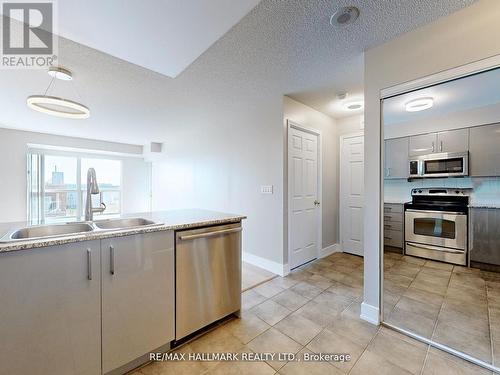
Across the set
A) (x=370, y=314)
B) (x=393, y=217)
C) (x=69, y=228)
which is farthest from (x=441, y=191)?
(x=69, y=228)

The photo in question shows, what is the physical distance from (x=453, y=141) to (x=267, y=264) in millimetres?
Result: 2529

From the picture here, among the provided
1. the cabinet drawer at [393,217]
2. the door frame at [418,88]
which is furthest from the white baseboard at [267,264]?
the cabinet drawer at [393,217]

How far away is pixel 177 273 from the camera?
1590 millimetres

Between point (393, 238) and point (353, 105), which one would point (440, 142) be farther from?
point (353, 105)

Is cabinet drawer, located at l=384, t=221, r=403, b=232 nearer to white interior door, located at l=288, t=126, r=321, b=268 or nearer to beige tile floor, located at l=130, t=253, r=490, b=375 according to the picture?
beige tile floor, located at l=130, t=253, r=490, b=375

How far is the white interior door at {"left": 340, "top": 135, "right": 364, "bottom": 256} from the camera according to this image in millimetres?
3574

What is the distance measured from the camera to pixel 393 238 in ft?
6.63

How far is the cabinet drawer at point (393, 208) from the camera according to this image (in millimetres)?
1945

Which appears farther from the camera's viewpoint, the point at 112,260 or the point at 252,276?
the point at 252,276

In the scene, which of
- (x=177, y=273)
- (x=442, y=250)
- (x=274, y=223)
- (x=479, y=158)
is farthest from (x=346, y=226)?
(x=177, y=273)

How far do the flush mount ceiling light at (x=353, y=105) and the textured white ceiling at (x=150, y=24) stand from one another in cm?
223

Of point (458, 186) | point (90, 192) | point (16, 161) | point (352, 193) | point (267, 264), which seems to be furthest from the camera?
point (16, 161)

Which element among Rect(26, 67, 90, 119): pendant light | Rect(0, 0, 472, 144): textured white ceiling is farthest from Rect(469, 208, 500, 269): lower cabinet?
Rect(26, 67, 90, 119): pendant light

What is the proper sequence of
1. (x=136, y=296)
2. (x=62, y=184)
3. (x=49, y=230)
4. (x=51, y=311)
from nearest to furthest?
(x=51, y=311) < (x=136, y=296) < (x=49, y=230) < (x=62, y=184)
